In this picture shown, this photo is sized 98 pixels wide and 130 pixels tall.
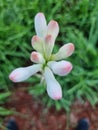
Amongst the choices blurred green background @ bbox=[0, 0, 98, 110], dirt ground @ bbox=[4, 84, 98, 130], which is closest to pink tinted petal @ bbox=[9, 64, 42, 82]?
blurred green background @ bbox=[0, 0, 98, 110]

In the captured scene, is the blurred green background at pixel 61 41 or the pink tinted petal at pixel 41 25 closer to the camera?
the pink tinted petal at pixel 41 25

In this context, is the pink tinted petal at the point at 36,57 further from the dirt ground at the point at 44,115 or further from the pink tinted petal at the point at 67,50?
the dirt ground at the point at 44,115

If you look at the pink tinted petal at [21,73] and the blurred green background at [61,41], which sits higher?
the pink tinted petal at [21,73]

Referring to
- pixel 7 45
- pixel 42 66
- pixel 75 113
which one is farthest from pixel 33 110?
pixel 42 66

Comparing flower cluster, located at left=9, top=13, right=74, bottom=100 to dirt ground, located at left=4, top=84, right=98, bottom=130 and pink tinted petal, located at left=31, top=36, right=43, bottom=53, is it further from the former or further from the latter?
dirt ground, located at left=4, top=84, right=98, bottom=130

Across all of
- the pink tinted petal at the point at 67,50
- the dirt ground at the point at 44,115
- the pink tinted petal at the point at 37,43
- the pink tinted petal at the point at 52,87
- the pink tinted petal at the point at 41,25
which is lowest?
the dirt ground at the point at 44,115

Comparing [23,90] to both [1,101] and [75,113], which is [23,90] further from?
[75,113]

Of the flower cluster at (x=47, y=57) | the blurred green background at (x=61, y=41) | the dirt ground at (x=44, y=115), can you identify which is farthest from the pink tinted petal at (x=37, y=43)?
the dirt ground at (x=44, y=115)
